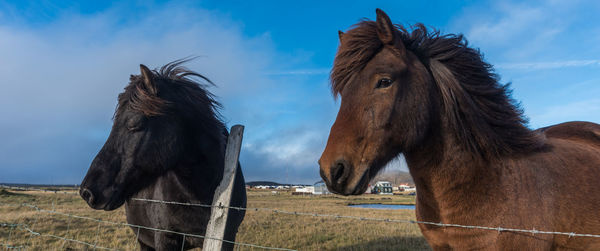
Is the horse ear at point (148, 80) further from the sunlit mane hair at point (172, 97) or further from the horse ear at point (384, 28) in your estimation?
the horse ear at point (384, 28)

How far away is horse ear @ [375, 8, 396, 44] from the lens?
2004 mm

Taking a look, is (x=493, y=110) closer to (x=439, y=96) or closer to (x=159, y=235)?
(x=439, y=96)

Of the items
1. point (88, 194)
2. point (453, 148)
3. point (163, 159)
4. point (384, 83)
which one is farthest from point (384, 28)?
point (88, 194)

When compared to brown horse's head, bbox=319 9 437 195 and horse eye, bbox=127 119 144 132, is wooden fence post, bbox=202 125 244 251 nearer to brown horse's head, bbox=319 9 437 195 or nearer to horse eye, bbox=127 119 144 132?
horse eye, bbox=127 119 144 132

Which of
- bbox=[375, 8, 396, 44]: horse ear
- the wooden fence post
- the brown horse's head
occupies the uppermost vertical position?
bbox=[375, 8, 396, 44]: horse ear

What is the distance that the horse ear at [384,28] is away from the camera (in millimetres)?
2004

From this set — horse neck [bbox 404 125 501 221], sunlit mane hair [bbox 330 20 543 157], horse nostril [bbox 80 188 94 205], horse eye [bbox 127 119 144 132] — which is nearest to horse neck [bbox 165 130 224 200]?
horse eye [bbox 127 119 144 132]

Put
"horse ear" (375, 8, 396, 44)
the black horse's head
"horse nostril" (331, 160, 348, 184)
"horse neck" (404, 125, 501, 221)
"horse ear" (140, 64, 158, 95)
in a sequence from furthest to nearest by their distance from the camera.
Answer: "horse ear" (140, 64, 158, 95) < the black horse's head < "horse ear" (375, 8, 396, 44) < "horse neck" (404, 125, 501, 221) < "horse nostril" (331, 160, 348, 184)

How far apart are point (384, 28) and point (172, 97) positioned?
2593mm

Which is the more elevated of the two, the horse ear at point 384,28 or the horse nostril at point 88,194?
the horse ear at point 384,28

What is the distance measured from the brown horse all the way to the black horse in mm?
1728

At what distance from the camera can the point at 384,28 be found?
80.6 inches

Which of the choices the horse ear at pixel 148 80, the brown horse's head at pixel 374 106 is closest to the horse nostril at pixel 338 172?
the brown horse's head at pixel 374 106

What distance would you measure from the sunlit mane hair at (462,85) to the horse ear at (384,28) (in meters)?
0.05
